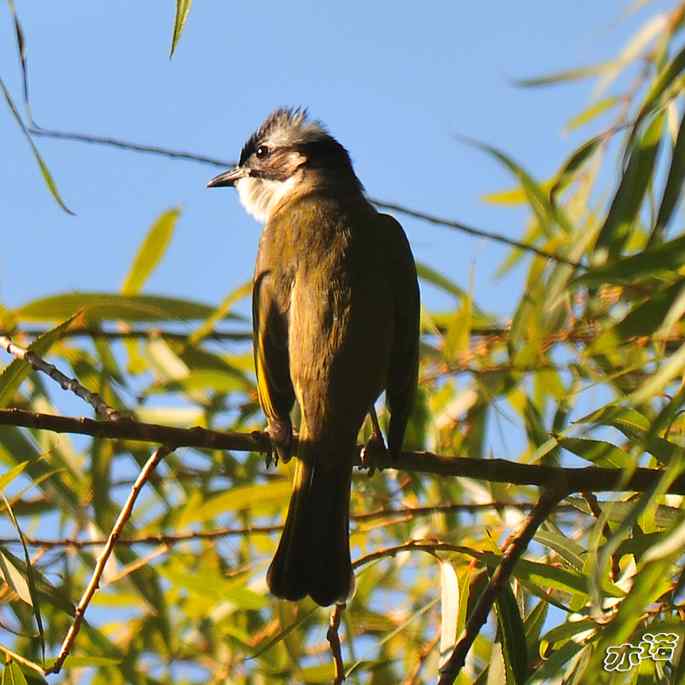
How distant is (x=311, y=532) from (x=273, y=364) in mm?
548

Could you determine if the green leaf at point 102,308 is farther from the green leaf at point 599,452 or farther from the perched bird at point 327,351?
the green leaf at point 599,452

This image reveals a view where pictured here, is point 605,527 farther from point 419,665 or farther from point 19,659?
point 19,659

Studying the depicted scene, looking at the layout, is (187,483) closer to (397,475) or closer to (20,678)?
(397,475)

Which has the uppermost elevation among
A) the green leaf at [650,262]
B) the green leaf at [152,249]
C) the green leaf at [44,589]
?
the green leaf at [152,249]

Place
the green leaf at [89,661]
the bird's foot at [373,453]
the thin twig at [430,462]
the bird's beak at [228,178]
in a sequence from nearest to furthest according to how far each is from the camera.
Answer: the thin twig at [430,462] → the green leaf at [89,661] → the bird's foot at [373,453] → the bird's beak at [228,178]

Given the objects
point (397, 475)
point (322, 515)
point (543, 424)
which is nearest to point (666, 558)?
point (322, 515)

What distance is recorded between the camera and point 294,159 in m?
5.77

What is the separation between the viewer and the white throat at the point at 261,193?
18.1 ft

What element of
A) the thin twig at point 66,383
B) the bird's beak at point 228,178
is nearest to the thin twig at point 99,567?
the thin twig at point 66,383

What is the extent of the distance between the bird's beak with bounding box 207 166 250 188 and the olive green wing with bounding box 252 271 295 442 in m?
2.06

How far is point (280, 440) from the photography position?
3.48 meters

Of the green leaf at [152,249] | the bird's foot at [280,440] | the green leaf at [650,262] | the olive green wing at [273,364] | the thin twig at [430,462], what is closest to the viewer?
the green leaf at [650,262]

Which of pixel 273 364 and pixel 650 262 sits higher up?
pixel 273 364

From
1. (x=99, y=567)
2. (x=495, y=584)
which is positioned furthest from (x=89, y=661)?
(x=495, y=584)
